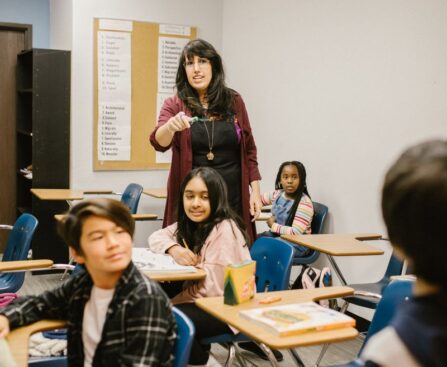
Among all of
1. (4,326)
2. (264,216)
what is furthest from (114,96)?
(4,326)

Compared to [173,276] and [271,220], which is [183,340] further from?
[271,220]

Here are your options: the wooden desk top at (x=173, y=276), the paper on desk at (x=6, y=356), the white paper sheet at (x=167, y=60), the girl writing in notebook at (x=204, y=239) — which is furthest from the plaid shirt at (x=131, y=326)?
the white paper sheet at (x=167, y=60)

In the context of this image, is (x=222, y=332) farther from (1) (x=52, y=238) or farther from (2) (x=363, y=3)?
(1) (x=52, y=238)

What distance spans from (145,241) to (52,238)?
0.87m

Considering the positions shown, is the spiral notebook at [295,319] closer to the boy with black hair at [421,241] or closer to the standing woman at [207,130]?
the boy with black hair at [421,241]

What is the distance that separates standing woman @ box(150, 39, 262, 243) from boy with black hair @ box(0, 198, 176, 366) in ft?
4.12

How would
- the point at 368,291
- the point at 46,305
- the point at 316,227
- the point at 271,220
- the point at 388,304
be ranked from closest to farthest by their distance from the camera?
the point at 46,305, the point at 388,304, the point at 368,291, the point at 316,227, the point at 271,220

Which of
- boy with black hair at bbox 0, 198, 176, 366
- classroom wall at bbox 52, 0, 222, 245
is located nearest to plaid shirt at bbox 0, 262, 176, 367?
boy with black hair at bbox 0, 198, 176, 366

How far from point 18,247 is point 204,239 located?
1195 mm

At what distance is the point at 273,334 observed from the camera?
1612mm

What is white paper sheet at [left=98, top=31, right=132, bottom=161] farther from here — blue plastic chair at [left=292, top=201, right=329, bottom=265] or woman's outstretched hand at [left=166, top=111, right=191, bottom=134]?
woman's outstretched hand at [left=166, top=111, right=191, bottom=134]

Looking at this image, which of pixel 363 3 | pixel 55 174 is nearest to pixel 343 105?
pixel 363 3

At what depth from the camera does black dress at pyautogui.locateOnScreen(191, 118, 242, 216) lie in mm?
2959

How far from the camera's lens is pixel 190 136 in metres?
2.96
